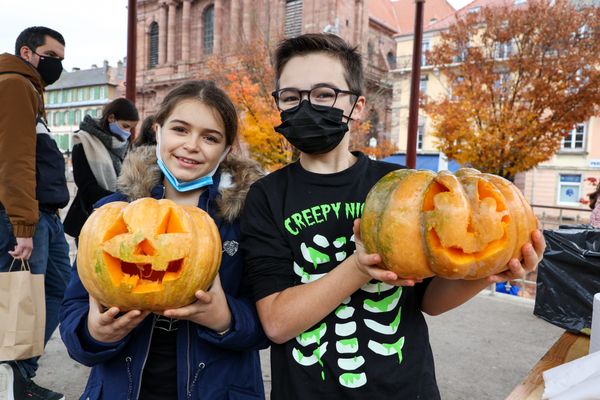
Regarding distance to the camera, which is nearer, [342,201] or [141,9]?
[342,201]

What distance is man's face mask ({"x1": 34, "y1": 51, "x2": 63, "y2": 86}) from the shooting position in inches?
131

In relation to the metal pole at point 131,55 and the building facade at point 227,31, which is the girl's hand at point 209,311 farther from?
the building facade at point 227,31

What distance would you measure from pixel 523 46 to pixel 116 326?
48.4ft

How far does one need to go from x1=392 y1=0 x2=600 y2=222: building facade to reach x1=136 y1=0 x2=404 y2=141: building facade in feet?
5.22

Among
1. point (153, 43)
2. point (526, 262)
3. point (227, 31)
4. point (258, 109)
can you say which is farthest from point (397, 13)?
point (526, 262)

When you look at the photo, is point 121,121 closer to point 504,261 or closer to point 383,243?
point 383,243

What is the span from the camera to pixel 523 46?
42.4ft

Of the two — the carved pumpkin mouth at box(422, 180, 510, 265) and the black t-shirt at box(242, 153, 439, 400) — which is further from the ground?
the carved pumpkin mouth at box(422, 180, 510, 265)

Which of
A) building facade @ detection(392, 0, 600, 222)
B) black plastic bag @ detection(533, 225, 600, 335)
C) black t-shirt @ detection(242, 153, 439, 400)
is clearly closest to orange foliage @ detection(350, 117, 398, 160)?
building facade @ detection(392, 0, 600, 222)

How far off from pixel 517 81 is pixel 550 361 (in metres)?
13.7

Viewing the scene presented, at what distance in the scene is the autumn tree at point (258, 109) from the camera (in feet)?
44.2

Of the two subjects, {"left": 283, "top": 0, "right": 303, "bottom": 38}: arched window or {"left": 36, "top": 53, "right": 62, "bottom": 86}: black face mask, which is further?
{"left": 283, "top": 0, "right": 303, "bottom": 38}: arched window

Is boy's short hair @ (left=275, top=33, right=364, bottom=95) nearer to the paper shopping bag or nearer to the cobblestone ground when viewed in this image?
the paper shopping bag

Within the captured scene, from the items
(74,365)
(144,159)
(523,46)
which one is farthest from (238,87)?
(144,159)
